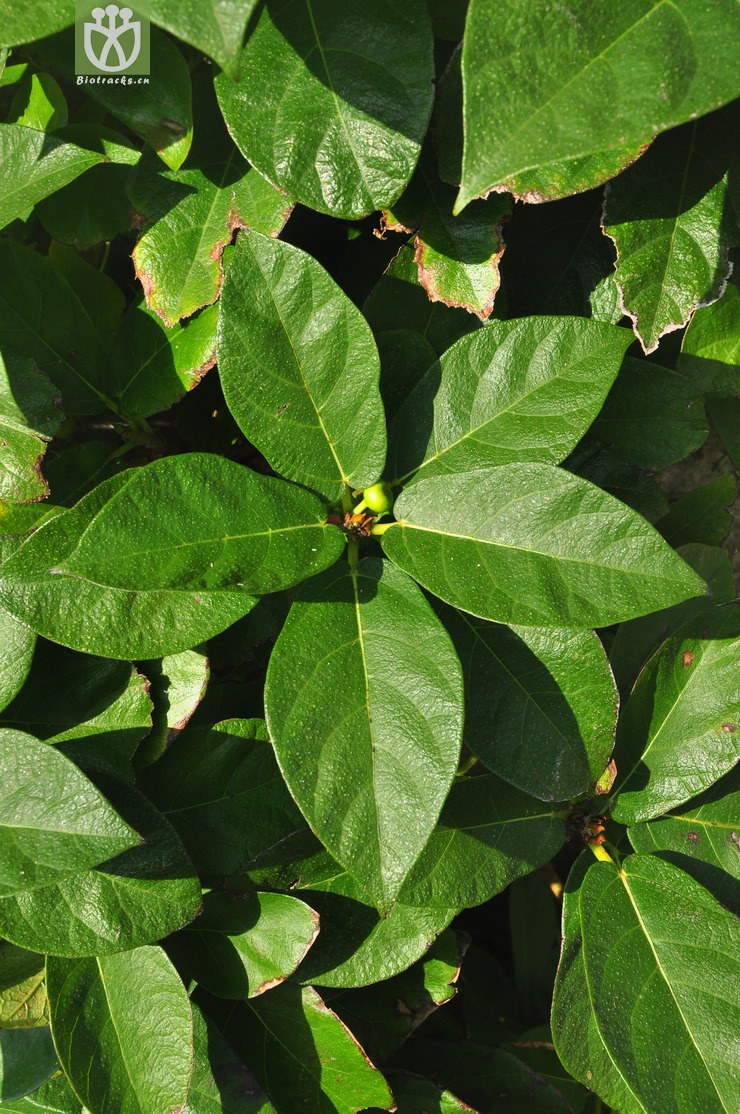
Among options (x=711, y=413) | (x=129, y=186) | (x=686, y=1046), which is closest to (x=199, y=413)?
(x=129, y=186)

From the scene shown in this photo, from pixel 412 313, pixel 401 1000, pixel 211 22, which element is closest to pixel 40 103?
pixel 412 313

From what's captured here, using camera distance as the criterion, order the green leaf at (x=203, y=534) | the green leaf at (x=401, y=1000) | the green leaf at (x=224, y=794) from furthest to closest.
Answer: the green leaf at (x=401, y=1000)
the green leaf at (x=224, y=794)
the green leaf at (x=203, y=534)

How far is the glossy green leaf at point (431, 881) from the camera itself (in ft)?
3.73

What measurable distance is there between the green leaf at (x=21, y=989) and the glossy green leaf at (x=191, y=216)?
36.7 inches

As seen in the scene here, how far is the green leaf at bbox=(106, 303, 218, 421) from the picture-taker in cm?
120

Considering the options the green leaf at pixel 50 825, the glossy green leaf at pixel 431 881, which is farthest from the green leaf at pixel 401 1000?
the green leaf at pixel 50 825

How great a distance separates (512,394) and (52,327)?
661 mm

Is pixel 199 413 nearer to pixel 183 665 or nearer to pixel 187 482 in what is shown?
pixel 183 665

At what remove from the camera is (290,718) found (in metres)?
0.93

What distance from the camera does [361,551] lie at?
1151 mm

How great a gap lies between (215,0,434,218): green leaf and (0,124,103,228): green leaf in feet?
0.61

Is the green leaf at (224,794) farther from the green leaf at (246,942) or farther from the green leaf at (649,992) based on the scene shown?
the green leaf at (649,992)

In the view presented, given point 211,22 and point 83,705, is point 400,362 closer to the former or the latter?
point 211,22

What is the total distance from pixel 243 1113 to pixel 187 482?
35.1 inches
